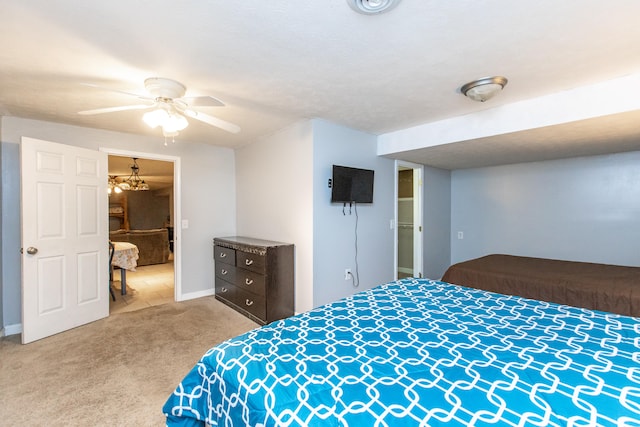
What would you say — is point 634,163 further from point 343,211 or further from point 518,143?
point 343,211

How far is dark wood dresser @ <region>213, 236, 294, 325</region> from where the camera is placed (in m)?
3.12

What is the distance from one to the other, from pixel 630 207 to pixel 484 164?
1.66 meters

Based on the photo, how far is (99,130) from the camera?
351 cm

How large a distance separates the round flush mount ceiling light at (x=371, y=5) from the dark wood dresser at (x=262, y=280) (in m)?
2.33

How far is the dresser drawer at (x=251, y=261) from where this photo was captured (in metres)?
3.15

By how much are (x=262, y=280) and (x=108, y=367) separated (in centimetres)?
147

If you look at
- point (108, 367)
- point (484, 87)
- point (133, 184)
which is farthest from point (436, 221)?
point (133, 184)

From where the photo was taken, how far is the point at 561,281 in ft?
8.27

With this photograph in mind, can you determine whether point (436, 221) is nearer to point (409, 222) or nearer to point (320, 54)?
point (409, 222)

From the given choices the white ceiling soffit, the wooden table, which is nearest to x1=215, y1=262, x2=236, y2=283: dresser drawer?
the wooden table

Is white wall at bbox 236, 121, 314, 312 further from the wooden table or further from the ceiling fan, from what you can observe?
the wooden table

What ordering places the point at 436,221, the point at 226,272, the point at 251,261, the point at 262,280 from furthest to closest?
the point at 436,221
the point at 226,272
the point at 251,261
the point at 262,280

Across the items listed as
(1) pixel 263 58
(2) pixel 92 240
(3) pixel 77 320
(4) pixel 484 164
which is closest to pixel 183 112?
(1) pixel 263 58

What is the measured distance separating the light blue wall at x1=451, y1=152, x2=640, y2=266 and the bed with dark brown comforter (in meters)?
0.71
